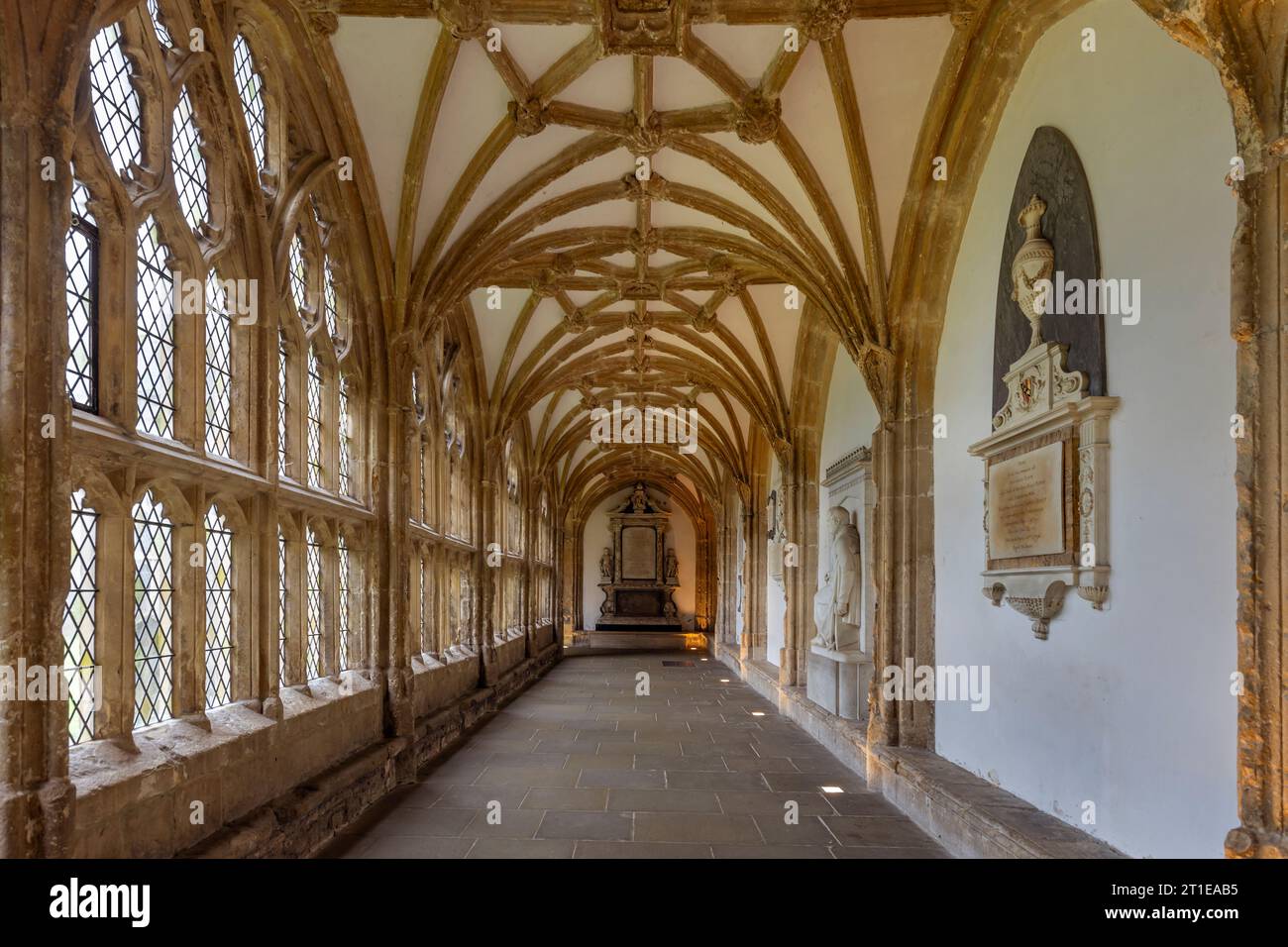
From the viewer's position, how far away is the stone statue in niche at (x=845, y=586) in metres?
9.35

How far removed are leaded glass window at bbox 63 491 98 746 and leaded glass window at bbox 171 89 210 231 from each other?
1.88 metres

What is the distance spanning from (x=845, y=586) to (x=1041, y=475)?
462 cm

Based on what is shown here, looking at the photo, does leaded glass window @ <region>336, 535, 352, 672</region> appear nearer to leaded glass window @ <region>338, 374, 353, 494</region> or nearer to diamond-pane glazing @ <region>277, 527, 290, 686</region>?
leaded glass window @ <region>338, 374, 353, 494</region>

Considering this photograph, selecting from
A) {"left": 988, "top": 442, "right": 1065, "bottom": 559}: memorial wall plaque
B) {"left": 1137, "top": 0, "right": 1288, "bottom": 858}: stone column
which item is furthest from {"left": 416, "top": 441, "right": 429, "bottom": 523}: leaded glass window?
{"left": 1137, "top": 0, "right": 1288, "bottom": 858}: stone column

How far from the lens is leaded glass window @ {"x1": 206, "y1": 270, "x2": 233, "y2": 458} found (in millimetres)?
5004

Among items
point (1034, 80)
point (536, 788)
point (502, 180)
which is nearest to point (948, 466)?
point (1034, 80)

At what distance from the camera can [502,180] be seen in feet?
26.5

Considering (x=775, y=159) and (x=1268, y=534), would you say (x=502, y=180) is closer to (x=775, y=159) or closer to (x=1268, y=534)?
(x=775, y=159)

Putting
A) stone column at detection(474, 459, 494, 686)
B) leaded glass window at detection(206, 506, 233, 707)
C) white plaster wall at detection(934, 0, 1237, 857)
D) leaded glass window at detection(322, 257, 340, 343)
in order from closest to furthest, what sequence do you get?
1. white plaster wall at detection(934, 0, 1237, 857)
2. leaded glass window at detection(206, 506, 233, 707)
3. leaded glass window at detection(322, 257, 340, 343)
4. stone column at detection(474, 459, 494, 686)

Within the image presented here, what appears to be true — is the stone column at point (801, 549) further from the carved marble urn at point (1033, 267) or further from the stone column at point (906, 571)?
the carved marble urn at point (1033, 267)

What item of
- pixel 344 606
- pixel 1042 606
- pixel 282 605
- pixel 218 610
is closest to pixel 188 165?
pixel 218 610

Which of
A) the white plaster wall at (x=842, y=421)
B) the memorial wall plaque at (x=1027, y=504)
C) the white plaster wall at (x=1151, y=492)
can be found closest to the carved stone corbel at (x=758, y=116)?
the white plaster wall at (x=1151, y=492)

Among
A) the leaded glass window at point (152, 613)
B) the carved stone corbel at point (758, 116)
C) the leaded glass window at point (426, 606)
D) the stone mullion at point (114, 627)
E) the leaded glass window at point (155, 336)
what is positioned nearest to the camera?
the stone mullion at point (114, 627)

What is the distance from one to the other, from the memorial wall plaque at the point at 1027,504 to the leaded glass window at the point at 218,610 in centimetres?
479
